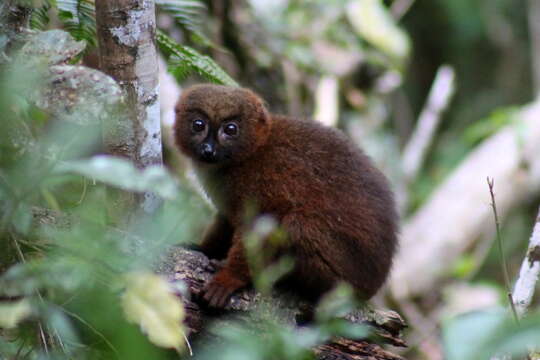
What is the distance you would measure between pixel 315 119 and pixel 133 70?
7.77 feet

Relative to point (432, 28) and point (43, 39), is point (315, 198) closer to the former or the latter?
point (43, 39)

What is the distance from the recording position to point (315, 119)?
557cm

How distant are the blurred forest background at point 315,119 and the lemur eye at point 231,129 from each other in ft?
1.09

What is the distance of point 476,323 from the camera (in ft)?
5.48

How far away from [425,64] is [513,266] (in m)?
4.00

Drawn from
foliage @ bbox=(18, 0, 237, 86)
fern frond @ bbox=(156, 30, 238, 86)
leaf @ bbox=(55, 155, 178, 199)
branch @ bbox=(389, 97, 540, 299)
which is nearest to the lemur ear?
foliage @ bbox=(18, 0, 237, 86)

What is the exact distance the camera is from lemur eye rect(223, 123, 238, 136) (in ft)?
15.0

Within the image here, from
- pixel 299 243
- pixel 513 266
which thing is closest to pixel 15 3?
pixel 299 243

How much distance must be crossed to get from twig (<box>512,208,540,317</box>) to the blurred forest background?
148 mm

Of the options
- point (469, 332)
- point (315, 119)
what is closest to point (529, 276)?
point (469, 332)

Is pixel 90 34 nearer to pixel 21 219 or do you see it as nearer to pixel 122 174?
pixel 21 219

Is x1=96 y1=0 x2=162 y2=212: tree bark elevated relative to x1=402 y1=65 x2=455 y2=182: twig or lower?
lower

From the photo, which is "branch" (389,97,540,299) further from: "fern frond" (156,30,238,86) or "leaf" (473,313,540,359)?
"leaf" (473,313,540,359)

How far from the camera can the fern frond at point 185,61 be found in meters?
4.10
